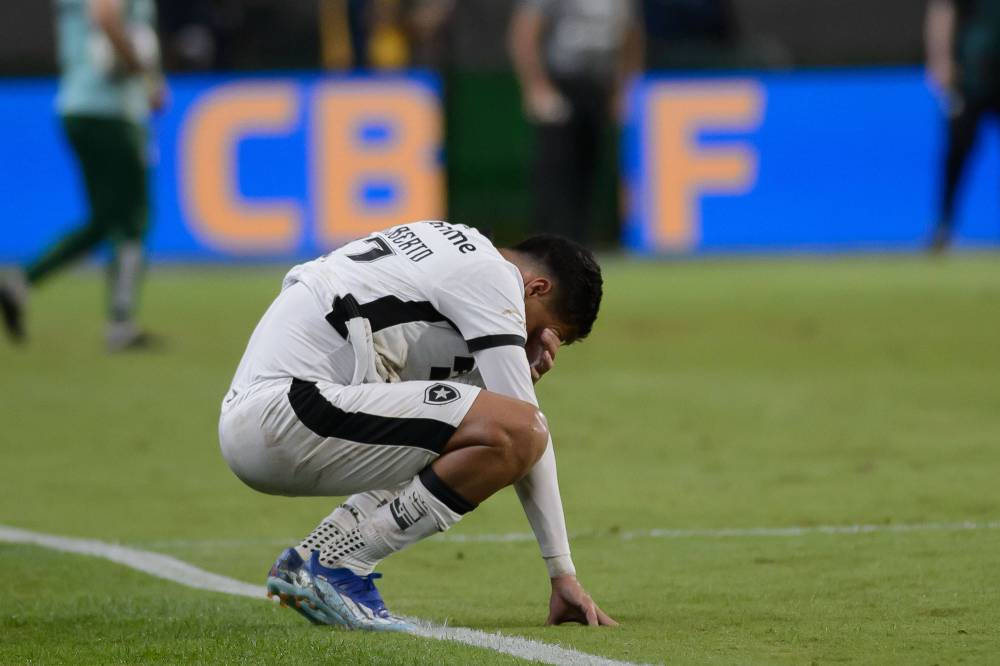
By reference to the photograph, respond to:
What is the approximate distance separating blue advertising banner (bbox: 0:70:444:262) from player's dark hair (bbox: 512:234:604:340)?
11205mm

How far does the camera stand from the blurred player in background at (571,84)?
14422 mm

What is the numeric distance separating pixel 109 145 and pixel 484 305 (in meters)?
7.13

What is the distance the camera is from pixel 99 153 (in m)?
11.6

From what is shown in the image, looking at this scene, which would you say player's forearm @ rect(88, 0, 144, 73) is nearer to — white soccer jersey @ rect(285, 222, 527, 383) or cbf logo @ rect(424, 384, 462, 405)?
white soccer jersey @ rect(285, 222, 527, 383)

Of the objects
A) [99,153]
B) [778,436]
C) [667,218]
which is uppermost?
[99,153]

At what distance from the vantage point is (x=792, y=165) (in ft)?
54.3

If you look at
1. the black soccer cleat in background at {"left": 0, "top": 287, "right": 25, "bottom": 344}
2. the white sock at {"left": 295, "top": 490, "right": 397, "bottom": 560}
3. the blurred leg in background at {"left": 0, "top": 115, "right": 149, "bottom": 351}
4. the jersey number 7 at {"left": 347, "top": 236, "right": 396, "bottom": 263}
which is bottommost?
the black soccer cleat in background at {"left": 0, "top": 287, "right": 25, "bottom": 344}

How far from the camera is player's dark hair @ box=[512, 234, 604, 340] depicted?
5164mm

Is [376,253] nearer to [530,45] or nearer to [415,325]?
[415,325]

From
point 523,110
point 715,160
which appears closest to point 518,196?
point 523,110

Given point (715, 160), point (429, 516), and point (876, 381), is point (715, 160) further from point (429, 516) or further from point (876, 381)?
point (429, 516)

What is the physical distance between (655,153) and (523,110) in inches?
54.9

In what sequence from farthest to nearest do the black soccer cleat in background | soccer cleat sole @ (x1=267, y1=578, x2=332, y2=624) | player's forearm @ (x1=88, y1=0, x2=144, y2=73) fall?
the black soccer cleat in background, player's forearm @ (x1=88, y1=0, x2=144, y2=73), soccer cleat sole @ (x1=267, y1=578, x2=332, y2=624)

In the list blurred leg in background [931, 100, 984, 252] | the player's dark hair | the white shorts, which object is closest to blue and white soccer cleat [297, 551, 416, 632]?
the white shorts
